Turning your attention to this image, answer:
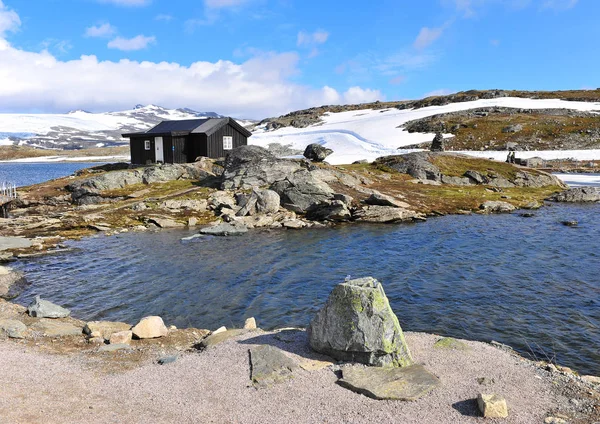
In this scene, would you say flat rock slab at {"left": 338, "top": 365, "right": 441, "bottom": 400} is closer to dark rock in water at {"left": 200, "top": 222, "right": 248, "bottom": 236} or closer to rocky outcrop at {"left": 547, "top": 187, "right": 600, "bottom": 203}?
dark rock in water at {"left": 200, "top": 222, "right": 248, "bottom": 236}

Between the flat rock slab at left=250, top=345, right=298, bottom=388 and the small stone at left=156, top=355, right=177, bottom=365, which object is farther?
the small stone at left=156, top=355, right=177, bottom=365

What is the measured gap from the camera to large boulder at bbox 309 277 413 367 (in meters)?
13.3

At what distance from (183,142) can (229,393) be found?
61151 mm

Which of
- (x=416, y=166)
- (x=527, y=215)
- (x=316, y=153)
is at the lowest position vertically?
(x=527, y=215)

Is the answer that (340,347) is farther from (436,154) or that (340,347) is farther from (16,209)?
(436,154)

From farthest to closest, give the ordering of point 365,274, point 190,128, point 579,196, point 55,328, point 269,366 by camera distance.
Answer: point 190,128
point 579,196
point 365,274
point 55,328
point 269,366

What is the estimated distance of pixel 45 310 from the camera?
18859 mm

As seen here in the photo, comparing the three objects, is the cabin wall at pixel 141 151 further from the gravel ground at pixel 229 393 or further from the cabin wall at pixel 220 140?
the gravel ground at pixel 229 393

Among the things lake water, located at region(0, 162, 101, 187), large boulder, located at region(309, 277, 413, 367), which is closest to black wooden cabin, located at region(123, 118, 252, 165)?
lake water, located at region(0, 162, 101, 187)

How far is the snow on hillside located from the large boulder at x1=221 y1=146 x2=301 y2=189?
116 feet

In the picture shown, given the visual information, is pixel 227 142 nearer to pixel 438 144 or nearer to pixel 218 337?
pixel 438 144

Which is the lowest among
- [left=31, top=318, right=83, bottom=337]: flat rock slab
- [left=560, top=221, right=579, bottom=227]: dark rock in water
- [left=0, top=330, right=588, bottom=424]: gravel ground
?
[left=31, top=318, right=83, bottom=337]: flat rock slab

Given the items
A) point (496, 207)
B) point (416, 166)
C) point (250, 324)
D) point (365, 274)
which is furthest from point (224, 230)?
point (416, 166)

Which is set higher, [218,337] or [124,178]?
[124,178]
